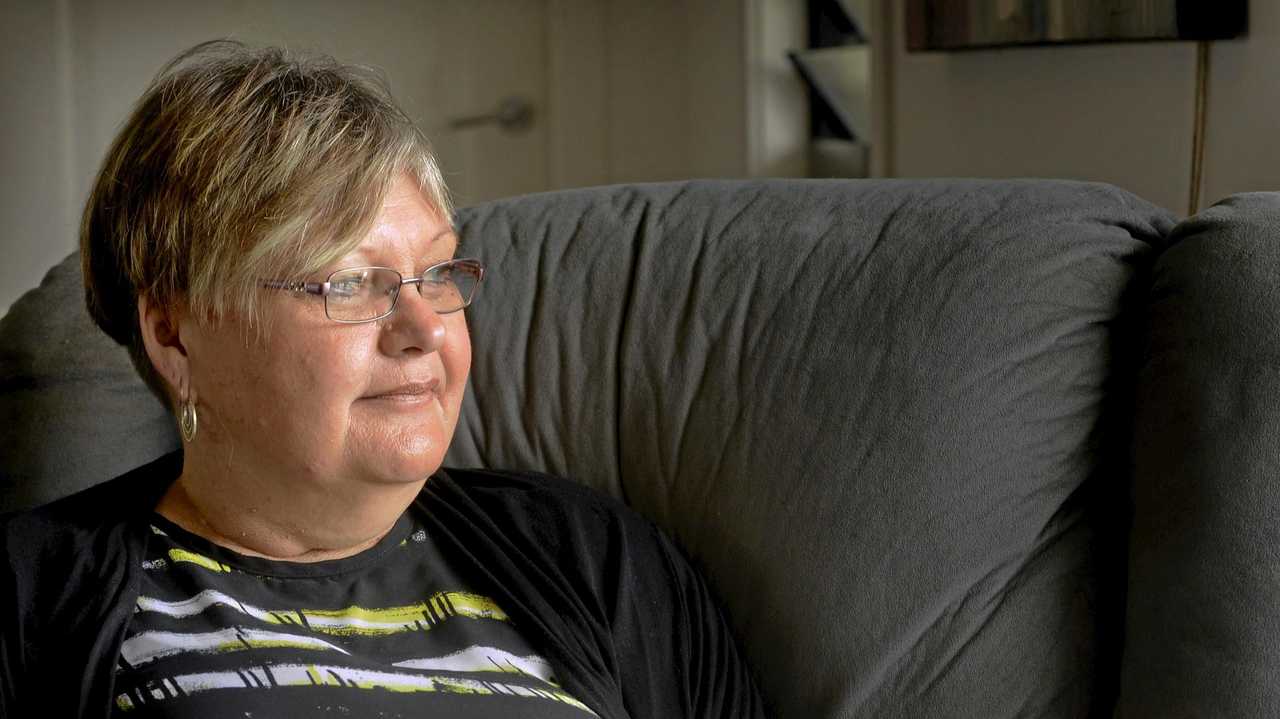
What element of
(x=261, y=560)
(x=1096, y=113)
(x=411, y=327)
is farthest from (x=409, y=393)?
(x=1096, y=113)

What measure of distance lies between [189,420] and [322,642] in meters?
0.24

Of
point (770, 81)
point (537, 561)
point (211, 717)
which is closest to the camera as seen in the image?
point (211, 717)

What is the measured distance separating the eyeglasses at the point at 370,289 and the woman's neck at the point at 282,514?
153 millimetres

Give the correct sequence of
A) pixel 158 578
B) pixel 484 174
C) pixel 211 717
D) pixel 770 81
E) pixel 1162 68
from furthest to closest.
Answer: pixel 484 174
pixel 770 81
pixel 1162 68
pixel 158 578
pixel 211 717

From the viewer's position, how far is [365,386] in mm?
1206

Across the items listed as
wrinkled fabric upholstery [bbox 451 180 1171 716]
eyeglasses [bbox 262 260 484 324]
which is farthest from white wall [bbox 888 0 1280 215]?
eyeglasses [bbox 262 260 484 324]

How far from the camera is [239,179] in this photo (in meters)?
1.20

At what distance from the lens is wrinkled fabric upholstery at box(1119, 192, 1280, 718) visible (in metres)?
1.17

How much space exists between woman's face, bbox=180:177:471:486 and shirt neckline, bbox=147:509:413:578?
0.07 meters

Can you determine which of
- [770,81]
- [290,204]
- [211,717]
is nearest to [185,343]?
[290,204]

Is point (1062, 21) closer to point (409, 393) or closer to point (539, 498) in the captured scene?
point (539, 498)

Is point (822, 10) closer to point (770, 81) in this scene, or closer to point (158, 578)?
point (770, 81)

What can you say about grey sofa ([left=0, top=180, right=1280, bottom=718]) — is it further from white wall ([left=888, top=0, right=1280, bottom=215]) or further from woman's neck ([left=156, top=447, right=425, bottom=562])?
white wall ([left=888, top=0, right=1280, bottom=215])

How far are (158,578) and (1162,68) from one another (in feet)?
5.46
